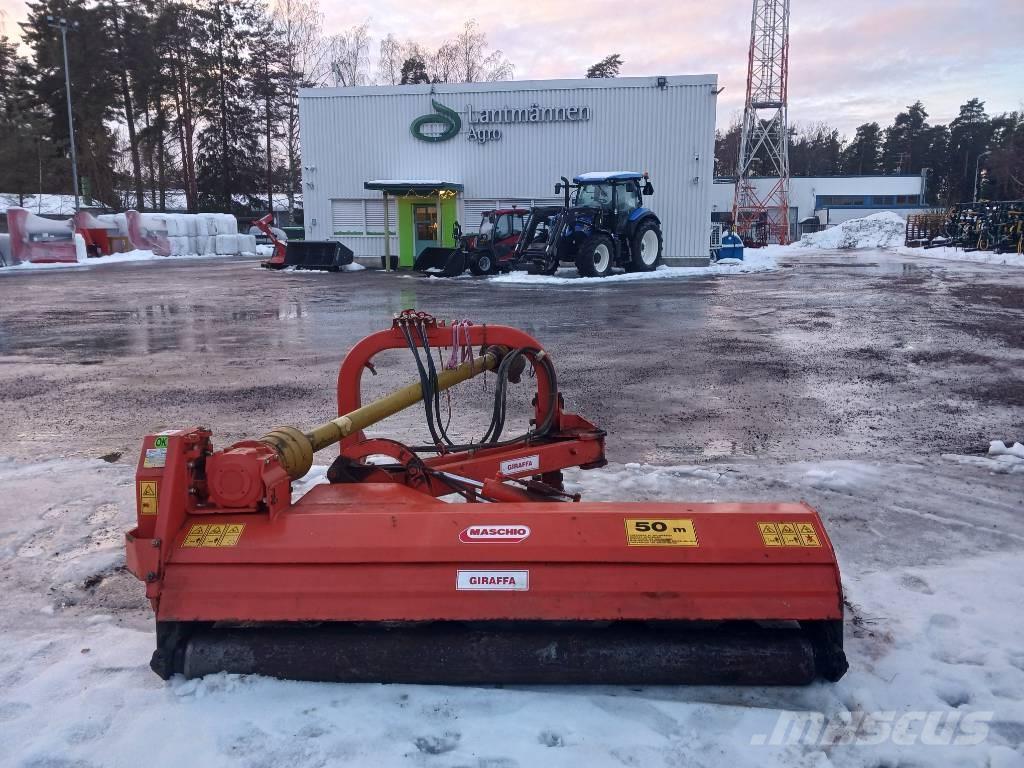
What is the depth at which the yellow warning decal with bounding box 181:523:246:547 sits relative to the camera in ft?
8.96

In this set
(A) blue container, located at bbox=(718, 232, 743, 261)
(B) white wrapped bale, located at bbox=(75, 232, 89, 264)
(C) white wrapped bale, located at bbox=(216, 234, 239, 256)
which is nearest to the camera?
(A) blue container, located at bbox=(718, 232, 743, 261)

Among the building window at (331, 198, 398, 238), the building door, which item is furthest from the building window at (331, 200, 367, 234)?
the building door

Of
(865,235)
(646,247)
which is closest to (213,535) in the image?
(646,247)

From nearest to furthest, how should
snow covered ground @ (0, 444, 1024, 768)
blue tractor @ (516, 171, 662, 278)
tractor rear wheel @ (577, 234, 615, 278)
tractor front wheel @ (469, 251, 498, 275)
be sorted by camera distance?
snow covered ground @ (0, 444, 1024, 768), tractor rear wheel @ (577, 234, 615, 278), blue tractor @ (516, 171, 662, 278), tractor front wheel @ (469, 251, 498, 275)

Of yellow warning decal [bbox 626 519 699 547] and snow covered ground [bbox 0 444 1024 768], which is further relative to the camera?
yellow warning decal [bbox 626 519 699 547]

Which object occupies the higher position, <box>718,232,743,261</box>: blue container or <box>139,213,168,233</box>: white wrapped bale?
<box>139,213,168,233</box>: white wrapped bale

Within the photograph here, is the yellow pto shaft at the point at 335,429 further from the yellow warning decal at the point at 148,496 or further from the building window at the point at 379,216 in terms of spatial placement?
the building window at the point at 379,216

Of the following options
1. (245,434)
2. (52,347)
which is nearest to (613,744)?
(245,434)

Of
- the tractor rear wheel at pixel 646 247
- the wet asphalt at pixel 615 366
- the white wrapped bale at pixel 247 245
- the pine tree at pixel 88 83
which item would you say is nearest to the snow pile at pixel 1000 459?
the wet asphalt at pixel 615 366

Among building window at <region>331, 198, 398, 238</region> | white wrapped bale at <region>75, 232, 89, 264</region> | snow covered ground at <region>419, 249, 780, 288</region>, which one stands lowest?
snow covered ground at <region>419, 249, 780, 288</region>

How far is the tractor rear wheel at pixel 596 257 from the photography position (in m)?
20.6

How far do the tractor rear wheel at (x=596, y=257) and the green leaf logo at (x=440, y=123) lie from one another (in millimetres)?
8659

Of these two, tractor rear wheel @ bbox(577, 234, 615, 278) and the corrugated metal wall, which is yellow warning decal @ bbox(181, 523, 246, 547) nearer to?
tractor rear wheel @ bbox(577, 234, 615, 278)

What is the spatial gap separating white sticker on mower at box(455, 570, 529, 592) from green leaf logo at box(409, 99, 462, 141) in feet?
85.2
